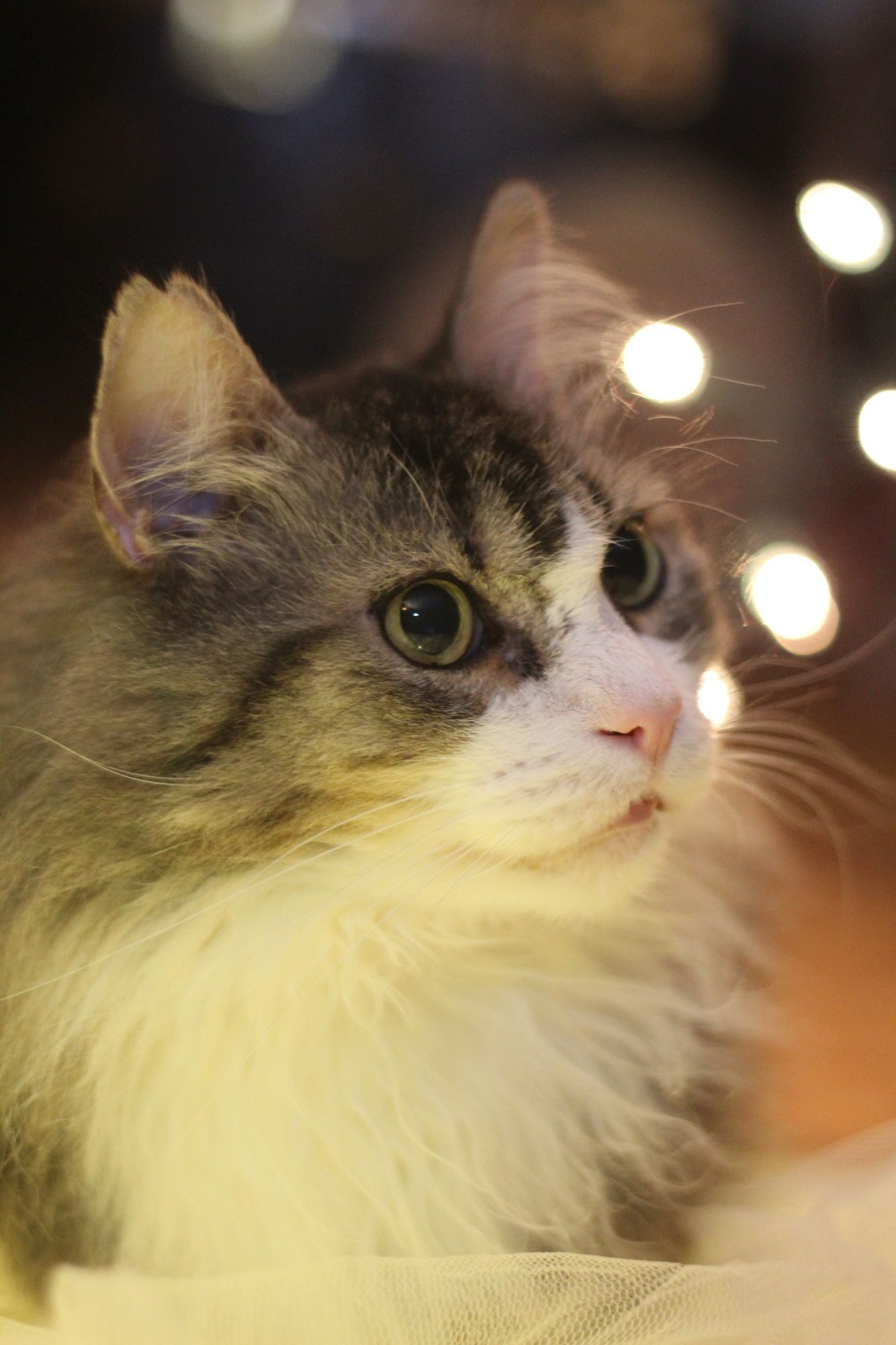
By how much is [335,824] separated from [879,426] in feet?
1.59

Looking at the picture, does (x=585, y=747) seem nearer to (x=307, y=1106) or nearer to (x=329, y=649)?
(x=329, y=649)

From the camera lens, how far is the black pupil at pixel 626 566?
2.50 feet

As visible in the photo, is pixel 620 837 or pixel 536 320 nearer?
pixel 620 837

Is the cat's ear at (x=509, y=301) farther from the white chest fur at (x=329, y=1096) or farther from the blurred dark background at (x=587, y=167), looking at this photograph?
the white chest fur at (x=329, y=1096)

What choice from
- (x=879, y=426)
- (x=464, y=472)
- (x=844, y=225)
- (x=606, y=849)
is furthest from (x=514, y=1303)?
(x=844, y=225)

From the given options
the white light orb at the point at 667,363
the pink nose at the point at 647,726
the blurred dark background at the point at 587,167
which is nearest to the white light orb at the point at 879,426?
the blurred dark background at the point at 587,167

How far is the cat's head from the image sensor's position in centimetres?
62

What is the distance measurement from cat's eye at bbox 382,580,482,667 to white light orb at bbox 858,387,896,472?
0.34 metres

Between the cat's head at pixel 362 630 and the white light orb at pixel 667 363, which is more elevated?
the white light orb at pixel 667 363

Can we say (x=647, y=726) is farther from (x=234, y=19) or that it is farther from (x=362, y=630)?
(x=234, y=19)

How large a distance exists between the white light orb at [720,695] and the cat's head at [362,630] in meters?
0.06

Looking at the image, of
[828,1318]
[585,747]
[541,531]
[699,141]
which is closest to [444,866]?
[585,747]

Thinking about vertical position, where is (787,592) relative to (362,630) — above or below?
above

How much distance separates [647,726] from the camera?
0.64 m
